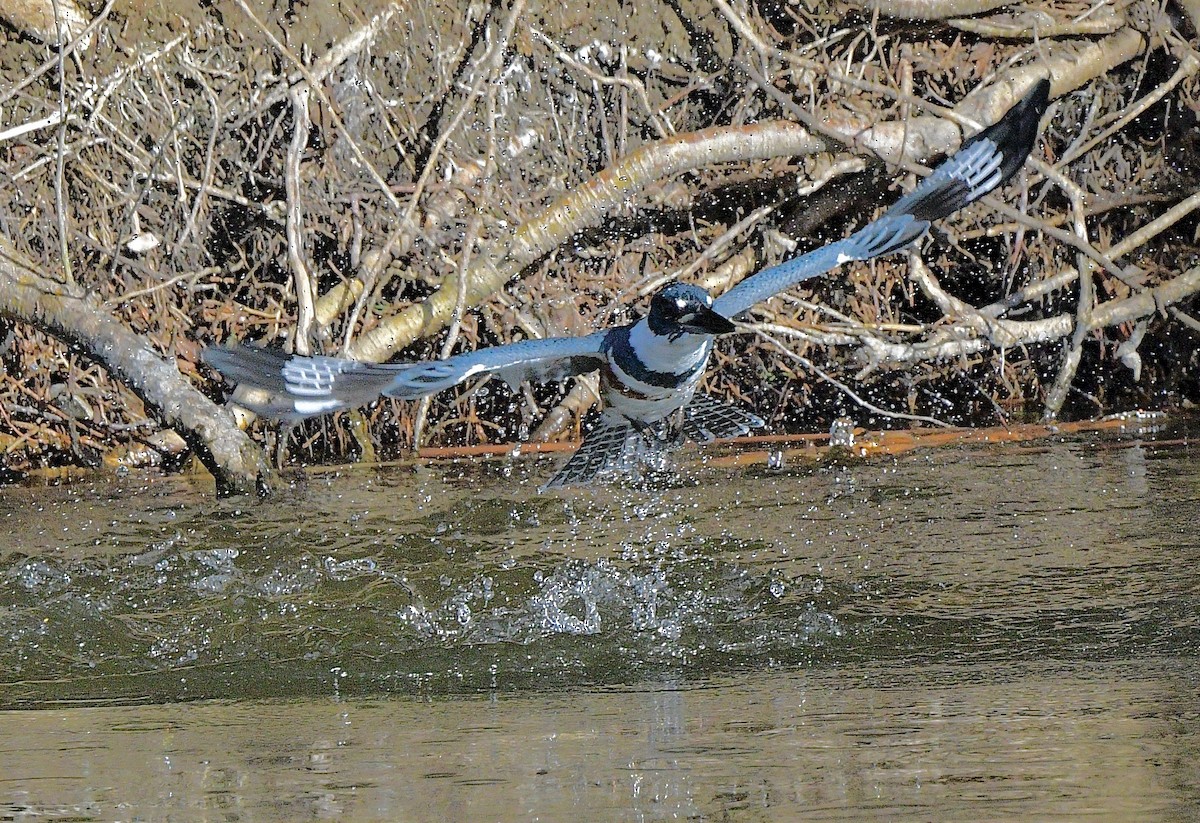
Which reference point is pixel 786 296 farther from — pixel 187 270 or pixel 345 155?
pixel 187 270

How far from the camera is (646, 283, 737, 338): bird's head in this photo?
12.3ft

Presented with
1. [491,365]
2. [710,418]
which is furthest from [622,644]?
[710,418]


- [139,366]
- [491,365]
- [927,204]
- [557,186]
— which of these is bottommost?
[491,365]

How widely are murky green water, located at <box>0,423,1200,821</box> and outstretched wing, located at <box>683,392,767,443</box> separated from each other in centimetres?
25

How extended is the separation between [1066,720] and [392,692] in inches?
50.3

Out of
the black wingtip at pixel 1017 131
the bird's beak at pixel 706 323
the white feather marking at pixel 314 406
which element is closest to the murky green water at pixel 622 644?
the white feather marking at pixel 314 406

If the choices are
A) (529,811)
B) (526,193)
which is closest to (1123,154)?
(526,193)

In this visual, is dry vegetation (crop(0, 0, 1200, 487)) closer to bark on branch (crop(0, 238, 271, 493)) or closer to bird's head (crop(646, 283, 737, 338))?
bark on branch (crop(0, 238, 271, 493))

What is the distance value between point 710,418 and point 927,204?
38.9 inches

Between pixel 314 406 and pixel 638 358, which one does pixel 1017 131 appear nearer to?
pixel 638 358

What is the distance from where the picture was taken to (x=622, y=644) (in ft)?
10.9

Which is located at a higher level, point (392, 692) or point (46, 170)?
point (46, 170)

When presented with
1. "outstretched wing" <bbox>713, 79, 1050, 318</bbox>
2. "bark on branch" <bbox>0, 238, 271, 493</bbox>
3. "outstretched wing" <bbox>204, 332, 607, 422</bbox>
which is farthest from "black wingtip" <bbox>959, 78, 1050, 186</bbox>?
"bark on branch" <bbox>0, 238, 271, 493</bbox>

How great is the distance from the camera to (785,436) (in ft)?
20.1
